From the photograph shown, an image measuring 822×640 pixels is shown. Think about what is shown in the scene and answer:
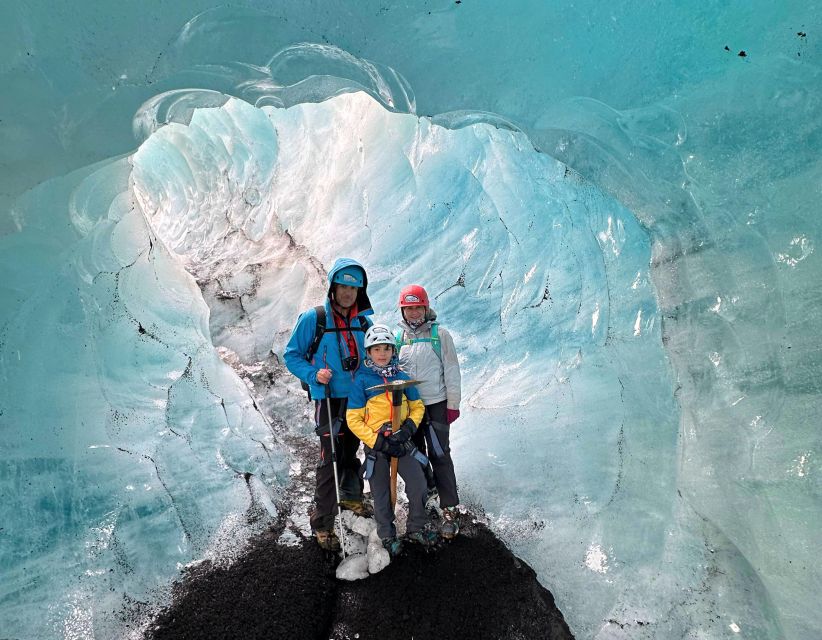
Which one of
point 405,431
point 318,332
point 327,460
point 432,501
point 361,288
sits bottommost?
point 432,501

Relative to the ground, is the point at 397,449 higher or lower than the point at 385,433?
lower

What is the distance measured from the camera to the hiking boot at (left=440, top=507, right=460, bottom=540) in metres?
4.48

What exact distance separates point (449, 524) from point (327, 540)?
0.86 m

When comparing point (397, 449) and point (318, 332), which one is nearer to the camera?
point (397, 449)

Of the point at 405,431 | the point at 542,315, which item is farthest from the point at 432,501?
the point at 542,315

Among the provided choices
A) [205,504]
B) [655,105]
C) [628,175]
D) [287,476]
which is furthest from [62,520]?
[655,105]

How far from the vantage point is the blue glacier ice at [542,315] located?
4.16 meters

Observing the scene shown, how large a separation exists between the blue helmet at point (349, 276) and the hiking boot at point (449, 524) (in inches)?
66.9

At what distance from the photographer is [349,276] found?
4188 millimetres

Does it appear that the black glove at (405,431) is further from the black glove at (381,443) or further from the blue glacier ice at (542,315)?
the blue glacier ice at (542,315)

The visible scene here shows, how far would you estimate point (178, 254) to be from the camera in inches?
304

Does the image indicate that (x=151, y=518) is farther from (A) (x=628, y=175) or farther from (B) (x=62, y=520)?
(A) (x=628, y=175)

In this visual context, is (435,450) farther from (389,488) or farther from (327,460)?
(327,460)

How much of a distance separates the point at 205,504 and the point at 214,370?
60.4 inches
